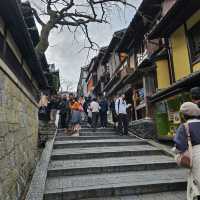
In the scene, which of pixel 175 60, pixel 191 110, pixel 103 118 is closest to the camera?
pixel 191 110

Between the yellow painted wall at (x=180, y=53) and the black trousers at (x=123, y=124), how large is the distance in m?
3.00

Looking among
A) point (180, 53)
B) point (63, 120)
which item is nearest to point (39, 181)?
point (180, 53)

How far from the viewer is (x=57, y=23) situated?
47.8 feet

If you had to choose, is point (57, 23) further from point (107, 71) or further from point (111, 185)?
point (107, 71)

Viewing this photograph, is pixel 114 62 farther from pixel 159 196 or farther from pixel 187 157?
pixel 187 157

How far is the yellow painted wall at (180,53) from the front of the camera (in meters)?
9.11

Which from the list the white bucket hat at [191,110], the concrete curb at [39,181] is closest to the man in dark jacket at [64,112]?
the concrete curb at [39,181]

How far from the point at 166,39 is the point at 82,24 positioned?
6.54 metres

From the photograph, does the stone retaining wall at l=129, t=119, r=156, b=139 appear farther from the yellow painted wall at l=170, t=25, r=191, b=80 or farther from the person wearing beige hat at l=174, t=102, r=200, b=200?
the person wearing beige hat at l=174, t=102, r=200, b=200

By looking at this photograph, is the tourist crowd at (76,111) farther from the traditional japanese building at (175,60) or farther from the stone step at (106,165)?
the stone step at (106,165)

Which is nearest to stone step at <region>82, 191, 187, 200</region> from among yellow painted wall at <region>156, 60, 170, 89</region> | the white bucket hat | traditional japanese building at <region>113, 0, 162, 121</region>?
the white bucket hat

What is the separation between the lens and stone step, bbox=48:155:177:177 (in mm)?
6266

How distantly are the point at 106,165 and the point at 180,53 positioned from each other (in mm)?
5478

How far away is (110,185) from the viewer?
17.5ft
